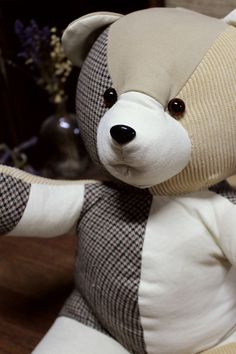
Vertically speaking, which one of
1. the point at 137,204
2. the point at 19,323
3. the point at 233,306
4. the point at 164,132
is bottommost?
the point at 19,323

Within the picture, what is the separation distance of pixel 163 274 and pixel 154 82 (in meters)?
0.21

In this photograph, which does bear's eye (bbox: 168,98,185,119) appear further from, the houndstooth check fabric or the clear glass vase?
the clear glass vase

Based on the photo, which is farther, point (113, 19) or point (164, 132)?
point (113, 19)

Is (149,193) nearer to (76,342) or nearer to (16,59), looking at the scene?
(76,342)

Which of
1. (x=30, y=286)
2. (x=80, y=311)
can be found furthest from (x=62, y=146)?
(x=80, y=311)

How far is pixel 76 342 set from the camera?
595mm

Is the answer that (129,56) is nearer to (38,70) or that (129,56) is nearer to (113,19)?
(113,19)

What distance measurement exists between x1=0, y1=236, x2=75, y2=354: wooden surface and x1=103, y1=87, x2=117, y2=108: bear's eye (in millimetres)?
379

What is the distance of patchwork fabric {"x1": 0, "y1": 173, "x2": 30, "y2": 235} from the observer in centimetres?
56

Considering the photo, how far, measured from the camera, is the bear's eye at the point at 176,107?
0.48 meters

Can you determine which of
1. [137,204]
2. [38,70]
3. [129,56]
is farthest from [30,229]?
[38,70]

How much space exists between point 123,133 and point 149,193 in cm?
12

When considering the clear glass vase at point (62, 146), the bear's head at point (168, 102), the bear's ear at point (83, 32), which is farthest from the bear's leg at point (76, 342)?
the clear glass vase at point (62, 146)

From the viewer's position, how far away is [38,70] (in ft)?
3.54
